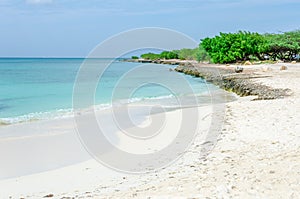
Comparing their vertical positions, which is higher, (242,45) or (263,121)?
(242,45)

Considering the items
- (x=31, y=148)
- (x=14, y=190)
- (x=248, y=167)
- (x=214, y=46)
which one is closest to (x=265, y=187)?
(x=248, y=167)

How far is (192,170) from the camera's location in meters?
6.37

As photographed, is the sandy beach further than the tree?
No

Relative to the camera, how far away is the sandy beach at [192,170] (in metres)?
5.02

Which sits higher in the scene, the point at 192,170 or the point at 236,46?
the point at 236,46

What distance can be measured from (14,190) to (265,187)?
4.07m

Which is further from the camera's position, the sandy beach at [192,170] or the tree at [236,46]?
the tree at [236,46]

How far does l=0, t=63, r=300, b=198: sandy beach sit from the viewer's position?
5023mm

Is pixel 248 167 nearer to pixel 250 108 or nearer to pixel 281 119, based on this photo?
pixel 281 119

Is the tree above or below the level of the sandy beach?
above

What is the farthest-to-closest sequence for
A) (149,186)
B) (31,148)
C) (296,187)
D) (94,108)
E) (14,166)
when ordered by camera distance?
1. (94,108)
2. (31,148)
3. (14,166)
4. (149,186)
5. (296,187)

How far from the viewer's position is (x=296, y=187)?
4.76 m

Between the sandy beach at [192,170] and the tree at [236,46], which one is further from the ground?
the tree at [236,46]

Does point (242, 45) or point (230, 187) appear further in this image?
point (242, 45)
